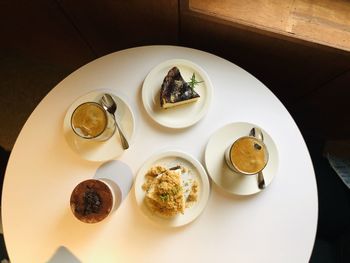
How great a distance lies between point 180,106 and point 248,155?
0.29 m

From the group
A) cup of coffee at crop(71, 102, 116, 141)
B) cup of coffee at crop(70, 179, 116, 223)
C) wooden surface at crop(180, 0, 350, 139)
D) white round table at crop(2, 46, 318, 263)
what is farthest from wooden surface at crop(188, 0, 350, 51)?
cup of coffee at crop(70, 179, 116, 223)

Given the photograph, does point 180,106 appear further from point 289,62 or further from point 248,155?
point 289,62

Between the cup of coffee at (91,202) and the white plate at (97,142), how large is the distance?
0.38 ft

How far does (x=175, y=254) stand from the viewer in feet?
3.27

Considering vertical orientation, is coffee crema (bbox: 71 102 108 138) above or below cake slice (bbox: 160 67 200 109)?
below

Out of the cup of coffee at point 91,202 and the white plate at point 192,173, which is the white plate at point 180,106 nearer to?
the white plate at point 192,173

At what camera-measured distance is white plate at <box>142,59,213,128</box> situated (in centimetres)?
109

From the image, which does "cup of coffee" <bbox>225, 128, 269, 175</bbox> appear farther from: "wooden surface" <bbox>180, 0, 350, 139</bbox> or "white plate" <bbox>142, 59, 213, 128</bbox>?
"wooden surface" <bbox>180, 0, 350, 139</bbox>

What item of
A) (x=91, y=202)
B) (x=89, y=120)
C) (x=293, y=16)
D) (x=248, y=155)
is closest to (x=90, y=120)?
(x=89, y=120)

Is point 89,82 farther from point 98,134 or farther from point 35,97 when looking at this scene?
point 35,97

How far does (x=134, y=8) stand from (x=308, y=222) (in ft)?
3.35

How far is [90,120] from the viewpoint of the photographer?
1.04m

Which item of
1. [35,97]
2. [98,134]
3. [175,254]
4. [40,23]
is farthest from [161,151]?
[35,97]

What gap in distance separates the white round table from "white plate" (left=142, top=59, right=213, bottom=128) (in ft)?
0.10
